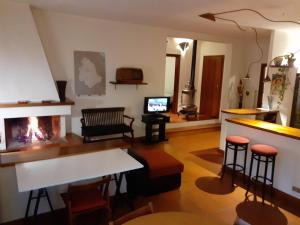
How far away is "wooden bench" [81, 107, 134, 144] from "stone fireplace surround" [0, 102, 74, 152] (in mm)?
566

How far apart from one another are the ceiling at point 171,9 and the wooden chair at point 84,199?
2507 millimetres

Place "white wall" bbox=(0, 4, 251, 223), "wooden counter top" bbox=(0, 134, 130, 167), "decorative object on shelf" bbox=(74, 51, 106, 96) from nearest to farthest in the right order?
"wooden counter top" bbox=(0, 134, 130, 167), "white wall" bbox=(0, 4, 251, 223), "decorative object on shelf" bbox=(74, 51, 106, 96)

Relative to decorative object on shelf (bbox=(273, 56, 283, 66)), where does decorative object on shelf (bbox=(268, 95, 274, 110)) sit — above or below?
below

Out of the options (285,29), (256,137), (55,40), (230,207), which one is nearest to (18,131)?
(55,40)

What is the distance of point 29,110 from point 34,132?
57 cm

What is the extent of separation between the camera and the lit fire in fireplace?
444cm

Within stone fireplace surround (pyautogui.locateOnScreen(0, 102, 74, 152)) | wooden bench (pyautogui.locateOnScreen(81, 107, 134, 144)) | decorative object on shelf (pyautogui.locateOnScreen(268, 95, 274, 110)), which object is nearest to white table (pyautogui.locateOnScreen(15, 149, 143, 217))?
stone fireplace surround (pyautogui.locateOnScreen(0, 102, 74, 152))

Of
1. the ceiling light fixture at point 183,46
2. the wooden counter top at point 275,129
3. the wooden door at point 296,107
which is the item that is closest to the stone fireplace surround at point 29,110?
the wooden counter top at point 275,129

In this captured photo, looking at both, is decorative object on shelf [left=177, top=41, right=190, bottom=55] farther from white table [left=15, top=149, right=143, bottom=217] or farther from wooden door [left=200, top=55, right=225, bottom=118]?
white table [left=15, top=149, right=143, bottom=217]

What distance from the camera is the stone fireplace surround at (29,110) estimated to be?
12.9ft

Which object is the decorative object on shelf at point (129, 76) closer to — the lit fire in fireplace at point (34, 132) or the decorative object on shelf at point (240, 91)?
the lit fire in fireplace at point (34, 132)

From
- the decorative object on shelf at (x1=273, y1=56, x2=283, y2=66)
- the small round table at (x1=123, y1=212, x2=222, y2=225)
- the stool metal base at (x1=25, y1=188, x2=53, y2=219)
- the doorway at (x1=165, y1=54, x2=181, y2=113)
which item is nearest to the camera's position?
the small round table at (x1=123, y1=212, x2=222, y2=225)

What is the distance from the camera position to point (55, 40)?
4.59 m

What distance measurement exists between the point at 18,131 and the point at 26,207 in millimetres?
2229
